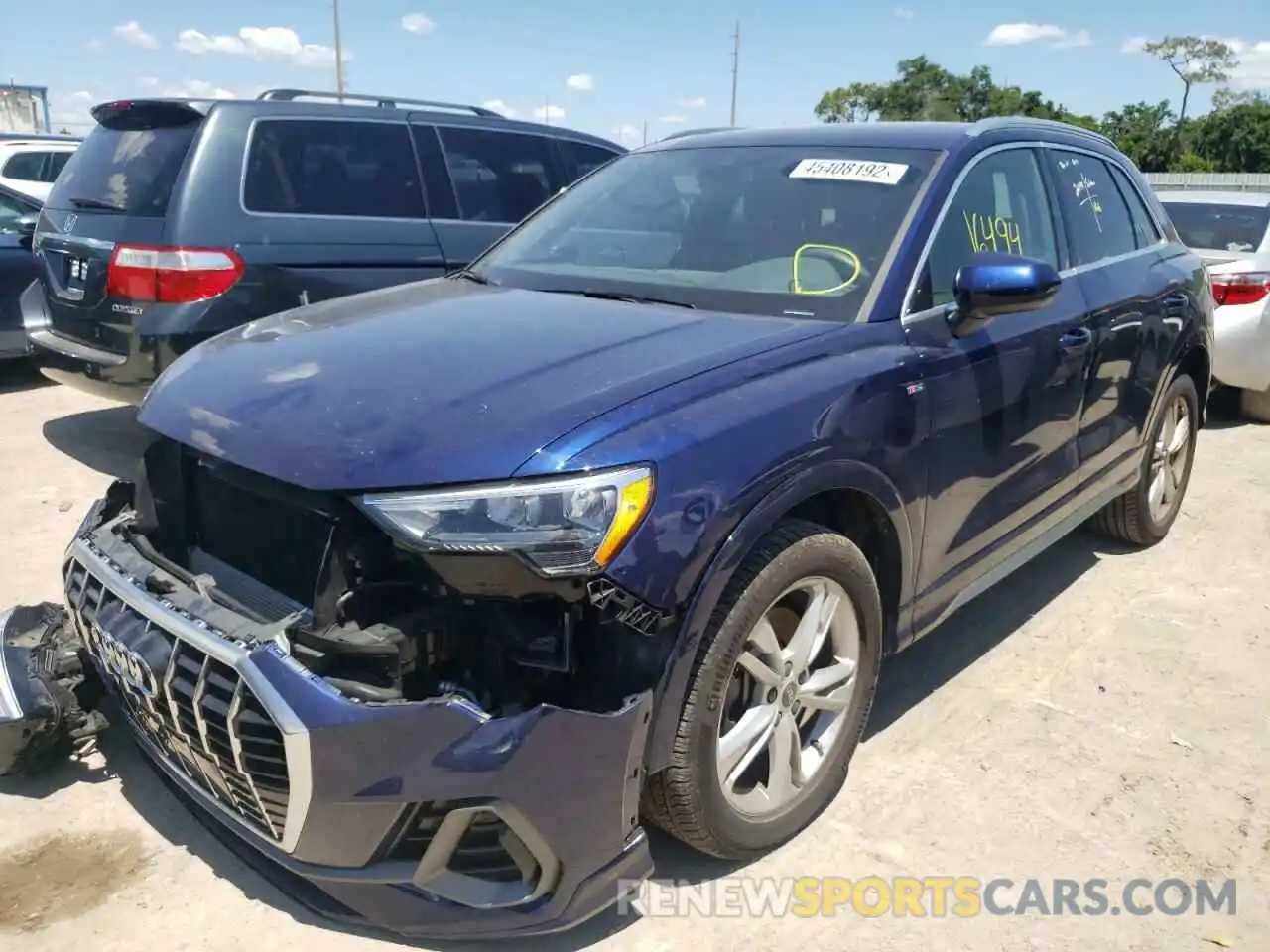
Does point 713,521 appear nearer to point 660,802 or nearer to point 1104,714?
point 660,802

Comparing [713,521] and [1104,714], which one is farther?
[1104,714]

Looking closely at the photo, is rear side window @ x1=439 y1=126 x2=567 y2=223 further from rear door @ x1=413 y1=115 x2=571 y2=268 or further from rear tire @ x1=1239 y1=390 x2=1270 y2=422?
rear tire @ x1=1239 y1=390 x2=1270 y2=422

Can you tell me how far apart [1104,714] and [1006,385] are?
1139 mm

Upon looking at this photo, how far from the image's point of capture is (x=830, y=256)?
3068 millimetres

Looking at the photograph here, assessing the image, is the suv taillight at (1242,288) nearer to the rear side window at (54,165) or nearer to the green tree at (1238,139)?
the rear side window at (54,165)

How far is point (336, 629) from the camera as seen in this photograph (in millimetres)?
2139

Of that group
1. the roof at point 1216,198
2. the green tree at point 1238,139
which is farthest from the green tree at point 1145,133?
the roof at point 1216,198

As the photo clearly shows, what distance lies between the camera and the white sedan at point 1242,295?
6.94 m

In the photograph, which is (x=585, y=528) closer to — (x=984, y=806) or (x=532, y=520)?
(x=532, y=520)

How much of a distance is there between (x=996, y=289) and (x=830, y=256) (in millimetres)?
466

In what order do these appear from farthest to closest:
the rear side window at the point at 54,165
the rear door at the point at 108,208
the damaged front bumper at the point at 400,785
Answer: the rear side window at the point at 54,165 → the rear door at the point at 108,208 → the damaged front bumper at the point at 400,785

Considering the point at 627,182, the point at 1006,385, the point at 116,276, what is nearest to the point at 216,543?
the point at 627,182

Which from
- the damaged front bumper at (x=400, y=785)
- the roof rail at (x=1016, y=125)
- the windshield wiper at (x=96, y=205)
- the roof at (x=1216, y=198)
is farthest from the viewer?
the roof at (x=1216, y=198)

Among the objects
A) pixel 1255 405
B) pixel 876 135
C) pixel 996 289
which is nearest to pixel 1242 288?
pixel 1255 405
